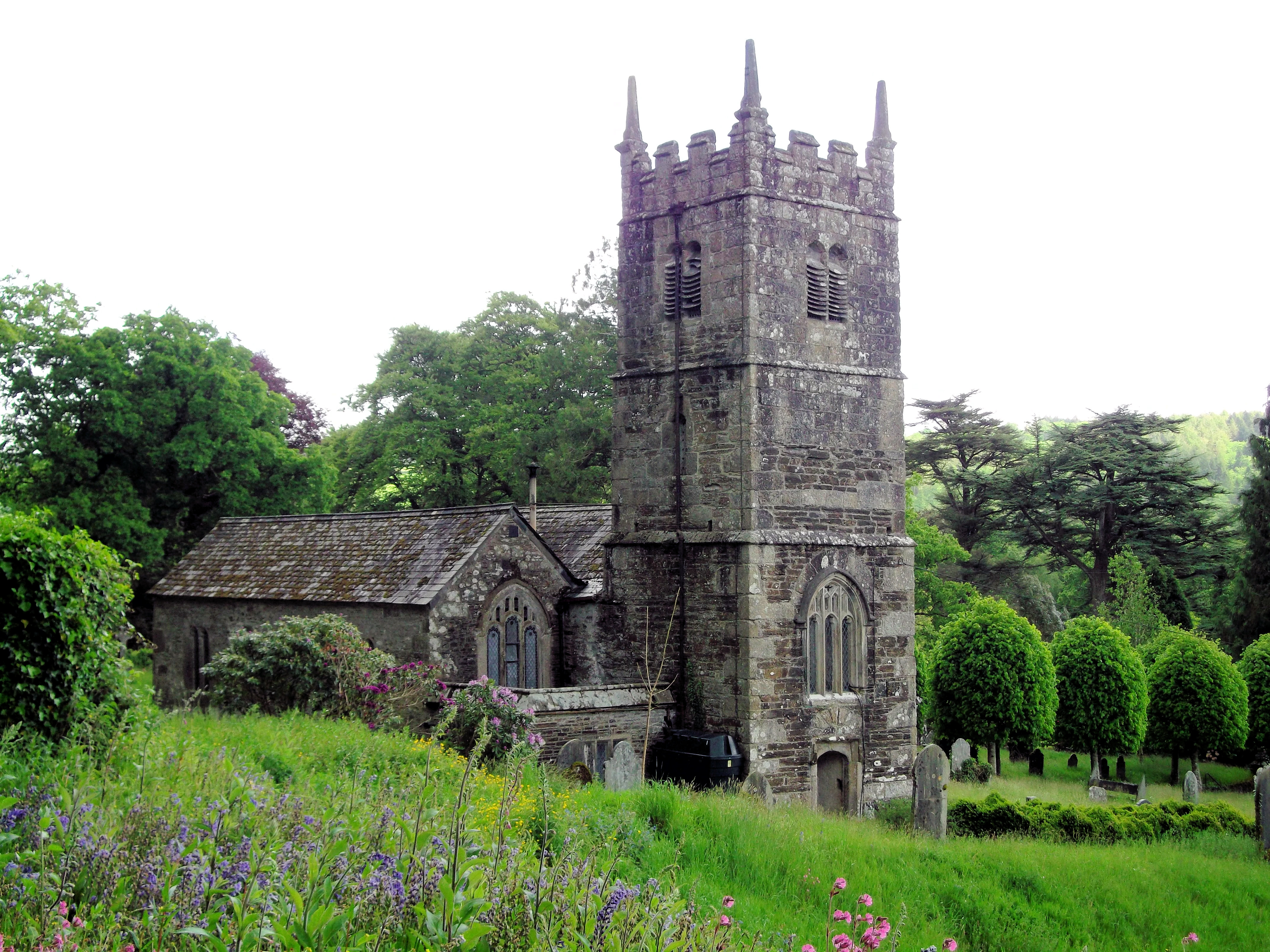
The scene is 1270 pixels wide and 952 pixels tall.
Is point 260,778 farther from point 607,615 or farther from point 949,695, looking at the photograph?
point 949,695

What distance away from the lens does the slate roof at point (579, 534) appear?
2241 cm

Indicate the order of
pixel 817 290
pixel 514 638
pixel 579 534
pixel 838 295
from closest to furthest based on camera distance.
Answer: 1. pixel 817 290
2. pixel 838 295
3. pixel 514 638
4. pixel 579 534

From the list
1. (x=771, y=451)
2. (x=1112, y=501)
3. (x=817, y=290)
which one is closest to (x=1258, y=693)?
(x=1112, y=501)

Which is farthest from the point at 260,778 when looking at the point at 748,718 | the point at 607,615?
the point at 607,615

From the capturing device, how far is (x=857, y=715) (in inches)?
768

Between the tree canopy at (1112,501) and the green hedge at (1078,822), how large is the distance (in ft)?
86.3

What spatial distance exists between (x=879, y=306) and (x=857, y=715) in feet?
23.7

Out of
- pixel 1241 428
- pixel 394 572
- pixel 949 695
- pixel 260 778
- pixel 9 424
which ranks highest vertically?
pixel 1241 428

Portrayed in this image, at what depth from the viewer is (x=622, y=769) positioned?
1595 cm

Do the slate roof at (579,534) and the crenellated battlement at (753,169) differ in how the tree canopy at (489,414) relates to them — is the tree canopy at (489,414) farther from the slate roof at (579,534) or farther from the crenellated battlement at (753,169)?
the crenellated battlement at (753,169)

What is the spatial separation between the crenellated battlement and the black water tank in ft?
29.3

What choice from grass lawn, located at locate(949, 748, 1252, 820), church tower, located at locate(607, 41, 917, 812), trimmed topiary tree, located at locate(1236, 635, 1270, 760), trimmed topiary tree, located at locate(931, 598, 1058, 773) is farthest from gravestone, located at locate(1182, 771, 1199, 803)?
trimmed topiary tree, located at locate(1236, 635, 1270, 760)

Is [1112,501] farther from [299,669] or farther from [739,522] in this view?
[299,669]

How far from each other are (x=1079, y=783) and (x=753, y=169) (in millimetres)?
17914
